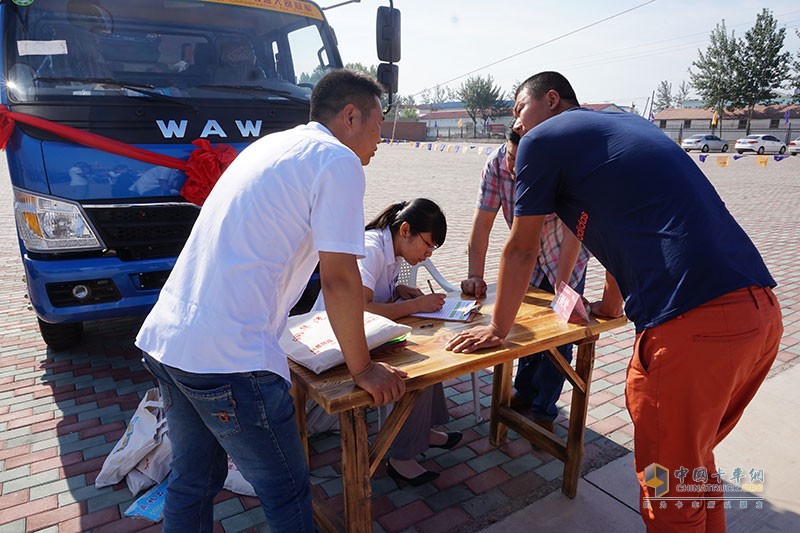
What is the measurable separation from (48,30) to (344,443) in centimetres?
311

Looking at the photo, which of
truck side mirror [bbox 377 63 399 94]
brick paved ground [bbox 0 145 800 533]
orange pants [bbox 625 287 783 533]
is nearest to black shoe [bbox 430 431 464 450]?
brick paved ground [bbox 0 145 800 533]

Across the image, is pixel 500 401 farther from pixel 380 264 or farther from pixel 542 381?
pixel 380 264

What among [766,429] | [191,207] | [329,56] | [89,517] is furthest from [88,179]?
[766,429]

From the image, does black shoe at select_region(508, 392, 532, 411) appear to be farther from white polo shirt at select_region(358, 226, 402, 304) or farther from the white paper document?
white polo shirt at select_region(358, 226, 402, 304)

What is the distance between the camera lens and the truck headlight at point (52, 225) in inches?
121

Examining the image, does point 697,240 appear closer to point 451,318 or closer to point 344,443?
point 451,318

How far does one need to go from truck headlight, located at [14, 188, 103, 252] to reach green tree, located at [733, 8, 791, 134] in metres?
46.5

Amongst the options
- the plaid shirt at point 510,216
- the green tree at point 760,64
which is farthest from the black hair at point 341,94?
the green tree at point 760,64

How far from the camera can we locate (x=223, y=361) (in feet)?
4.65

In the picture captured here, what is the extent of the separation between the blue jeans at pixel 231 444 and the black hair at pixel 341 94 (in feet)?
2.56

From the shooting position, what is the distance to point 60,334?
398cm

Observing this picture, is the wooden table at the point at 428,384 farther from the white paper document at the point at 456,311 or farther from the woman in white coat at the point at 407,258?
the woman in white coat at the point at 407,258

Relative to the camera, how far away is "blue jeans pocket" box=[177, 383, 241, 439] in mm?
1456

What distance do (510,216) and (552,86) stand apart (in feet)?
Answer: 2.67
